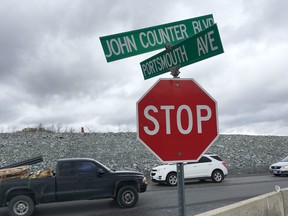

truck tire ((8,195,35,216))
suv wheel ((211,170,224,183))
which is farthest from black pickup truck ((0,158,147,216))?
suv wheel ((211,170,224,183))

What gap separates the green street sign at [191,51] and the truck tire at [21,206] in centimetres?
885

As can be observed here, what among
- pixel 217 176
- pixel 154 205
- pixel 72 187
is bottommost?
pixel 154 205

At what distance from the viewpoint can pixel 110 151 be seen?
27828 mm

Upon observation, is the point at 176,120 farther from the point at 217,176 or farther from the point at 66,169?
the point at 217,176

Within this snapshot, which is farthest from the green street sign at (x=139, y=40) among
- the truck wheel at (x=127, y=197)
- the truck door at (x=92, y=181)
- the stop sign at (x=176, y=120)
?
the truck wheel at (x=127, y=197)

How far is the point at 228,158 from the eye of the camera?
29344 millimetres

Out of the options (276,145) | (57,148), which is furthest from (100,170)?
(276,145)

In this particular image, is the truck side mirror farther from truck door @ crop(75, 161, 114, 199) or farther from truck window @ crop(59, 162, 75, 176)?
truck window @ crop(59, 162, 75, 176)

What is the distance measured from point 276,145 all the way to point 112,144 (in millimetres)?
16657

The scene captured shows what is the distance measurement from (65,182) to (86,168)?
0.86m

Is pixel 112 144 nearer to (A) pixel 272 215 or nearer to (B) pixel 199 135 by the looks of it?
(A) pixel 272 215

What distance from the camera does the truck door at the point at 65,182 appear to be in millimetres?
11711

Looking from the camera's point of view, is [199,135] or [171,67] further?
[171,67]

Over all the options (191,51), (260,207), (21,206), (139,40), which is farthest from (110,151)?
(191,51)
